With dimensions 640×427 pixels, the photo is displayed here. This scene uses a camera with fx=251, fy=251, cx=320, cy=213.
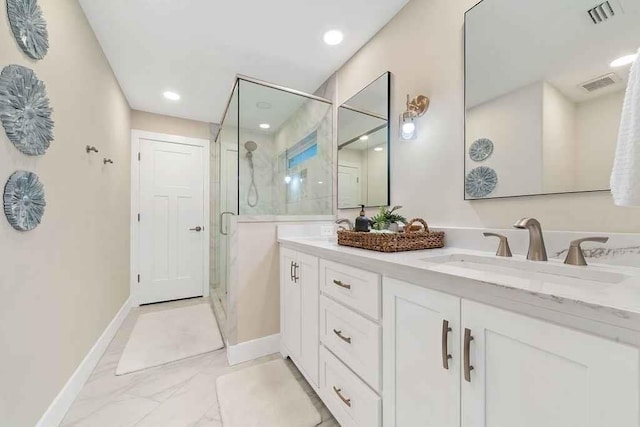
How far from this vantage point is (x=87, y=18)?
67.9 inches

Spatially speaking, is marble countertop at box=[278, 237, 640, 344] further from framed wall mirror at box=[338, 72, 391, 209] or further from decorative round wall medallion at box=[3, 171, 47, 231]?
decorative round wall medallion at box=[3, 171, 47, 231]

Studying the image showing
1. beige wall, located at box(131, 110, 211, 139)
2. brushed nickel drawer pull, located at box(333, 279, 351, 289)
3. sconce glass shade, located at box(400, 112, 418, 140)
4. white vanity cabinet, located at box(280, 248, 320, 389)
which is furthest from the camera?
beige wall, located at box(131, 110, 211, 139)

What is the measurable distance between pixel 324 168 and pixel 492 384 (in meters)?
2.07

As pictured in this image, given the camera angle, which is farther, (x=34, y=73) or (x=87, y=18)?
(x=87, y=18)

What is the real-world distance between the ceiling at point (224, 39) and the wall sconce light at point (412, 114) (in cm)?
65

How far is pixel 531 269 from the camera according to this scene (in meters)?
0.93

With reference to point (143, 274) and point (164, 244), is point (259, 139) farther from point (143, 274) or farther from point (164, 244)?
point (143, 274)

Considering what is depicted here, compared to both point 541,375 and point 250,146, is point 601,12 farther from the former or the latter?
point 250,146

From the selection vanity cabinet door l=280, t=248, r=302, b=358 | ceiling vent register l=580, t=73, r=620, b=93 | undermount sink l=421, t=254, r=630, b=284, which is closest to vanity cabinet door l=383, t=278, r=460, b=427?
undermount sink l=421, t=254, r=630, b=284

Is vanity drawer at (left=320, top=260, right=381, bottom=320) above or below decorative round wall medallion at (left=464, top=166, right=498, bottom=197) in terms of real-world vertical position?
below

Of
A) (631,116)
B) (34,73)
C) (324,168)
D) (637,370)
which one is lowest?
(637,370)

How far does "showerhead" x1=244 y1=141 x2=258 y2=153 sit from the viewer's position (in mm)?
2383

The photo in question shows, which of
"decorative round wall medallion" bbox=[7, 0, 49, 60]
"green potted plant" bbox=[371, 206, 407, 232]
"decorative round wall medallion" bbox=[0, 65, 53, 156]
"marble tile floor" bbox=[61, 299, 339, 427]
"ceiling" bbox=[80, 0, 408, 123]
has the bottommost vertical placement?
"marble tile floor" bbox=[61, 299, 339, 427]

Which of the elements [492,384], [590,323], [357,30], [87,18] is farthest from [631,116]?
[87,18]
